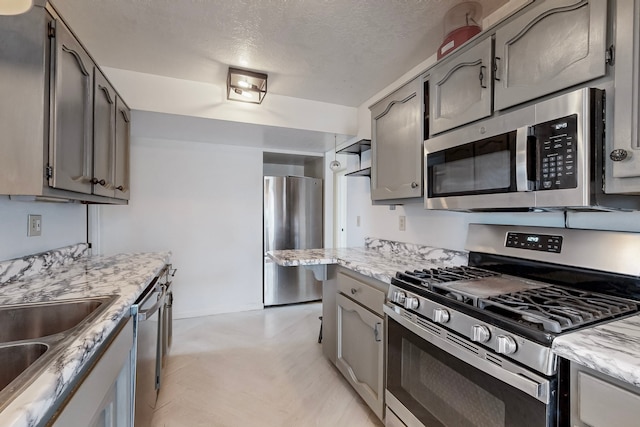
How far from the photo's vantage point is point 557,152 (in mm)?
1021

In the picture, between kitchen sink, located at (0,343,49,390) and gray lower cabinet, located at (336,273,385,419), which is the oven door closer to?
gray lower cabinet, located at (336,273,385,419)

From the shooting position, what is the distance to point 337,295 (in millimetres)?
2064

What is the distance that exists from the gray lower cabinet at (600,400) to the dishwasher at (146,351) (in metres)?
1.55

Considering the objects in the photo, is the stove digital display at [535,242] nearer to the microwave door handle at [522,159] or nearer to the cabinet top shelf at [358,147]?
the microwave door handle at [522,159]

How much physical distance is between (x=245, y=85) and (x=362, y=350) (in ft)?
7.06

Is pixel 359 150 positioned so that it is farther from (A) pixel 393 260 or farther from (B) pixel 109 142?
(B) pixel 109 142

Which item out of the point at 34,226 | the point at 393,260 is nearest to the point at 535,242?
the point at 393,260

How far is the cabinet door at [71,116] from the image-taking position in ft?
3.93

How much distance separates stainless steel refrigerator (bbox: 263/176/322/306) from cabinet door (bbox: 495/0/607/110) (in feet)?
9.26

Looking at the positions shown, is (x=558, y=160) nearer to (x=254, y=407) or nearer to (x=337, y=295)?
(x=337, y=295)

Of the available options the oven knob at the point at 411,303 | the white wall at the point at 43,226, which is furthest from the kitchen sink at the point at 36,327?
the oven knob at the point at 411,303

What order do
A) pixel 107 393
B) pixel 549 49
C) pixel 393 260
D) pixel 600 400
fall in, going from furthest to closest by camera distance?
pixel 393 260 < pixel 549 49 < pixel 107 393 < pixel 600 400

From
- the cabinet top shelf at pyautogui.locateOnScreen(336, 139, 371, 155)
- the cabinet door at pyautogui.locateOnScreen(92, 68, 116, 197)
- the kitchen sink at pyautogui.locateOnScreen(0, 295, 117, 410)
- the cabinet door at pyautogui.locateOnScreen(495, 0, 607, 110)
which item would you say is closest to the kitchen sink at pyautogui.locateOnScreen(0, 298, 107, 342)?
the kitchen sink at pyautogui.locateOnScreen(0, 295, 117, 410)

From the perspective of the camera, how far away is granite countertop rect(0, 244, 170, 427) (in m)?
0.56
